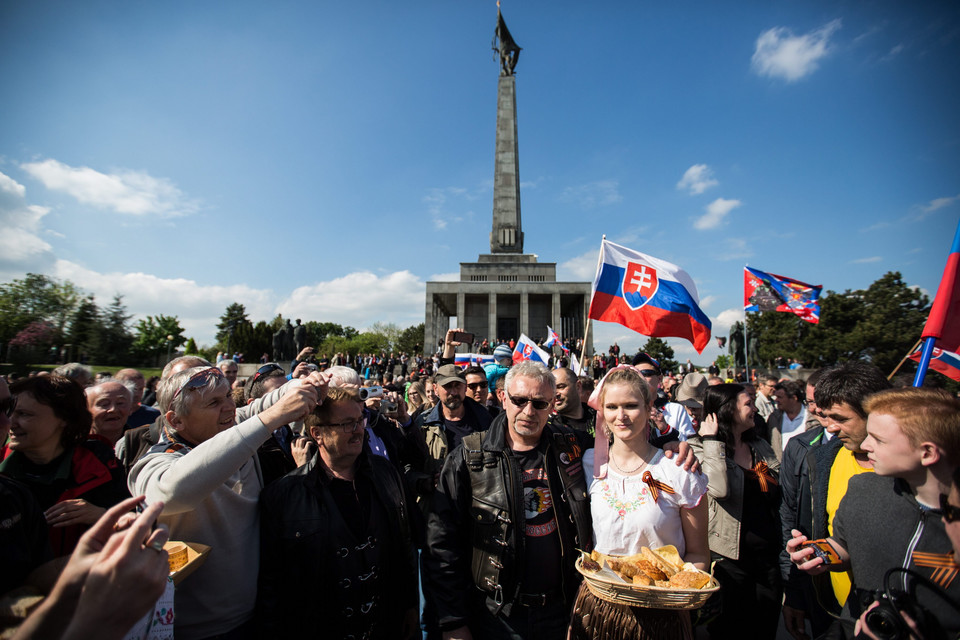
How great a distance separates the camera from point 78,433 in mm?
2348

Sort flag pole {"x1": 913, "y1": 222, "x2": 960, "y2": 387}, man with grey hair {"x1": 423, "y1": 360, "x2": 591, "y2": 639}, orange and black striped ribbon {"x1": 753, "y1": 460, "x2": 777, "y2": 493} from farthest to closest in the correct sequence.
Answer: flag pole {"x1": 913, "y1": 222, "x2": 960, "y2": 387} → orange and black striped ribbon {"x1": 753, "y1": 460, "x2": 777, "y2": 493} → man with grey hair {"x1": 423, "y1": 360, "x2": 591, "y2": 639}

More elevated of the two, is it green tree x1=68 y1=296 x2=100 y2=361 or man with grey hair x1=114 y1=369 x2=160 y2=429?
green tree x1=68 y1=296 x2=100 y2=361

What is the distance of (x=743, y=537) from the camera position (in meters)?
3.08

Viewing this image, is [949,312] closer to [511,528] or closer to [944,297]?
[944,297]

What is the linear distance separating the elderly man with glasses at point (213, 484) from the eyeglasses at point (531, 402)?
98 centimetres

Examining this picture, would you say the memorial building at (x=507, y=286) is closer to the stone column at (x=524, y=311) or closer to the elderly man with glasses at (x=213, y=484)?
the stone column at (x=524, y=311)

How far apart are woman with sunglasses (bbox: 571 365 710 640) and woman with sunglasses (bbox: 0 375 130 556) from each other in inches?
90.8

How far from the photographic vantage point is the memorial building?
33656mm

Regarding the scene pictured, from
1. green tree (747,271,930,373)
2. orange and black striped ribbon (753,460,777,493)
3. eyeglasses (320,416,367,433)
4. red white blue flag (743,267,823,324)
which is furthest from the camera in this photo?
green tree (747,271,930,373)

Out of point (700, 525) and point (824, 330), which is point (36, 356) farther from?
point (824, 330)

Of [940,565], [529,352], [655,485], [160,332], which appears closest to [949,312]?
[940,565]

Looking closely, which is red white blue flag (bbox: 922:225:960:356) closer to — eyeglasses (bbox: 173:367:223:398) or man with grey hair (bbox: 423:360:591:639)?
man with grey hair (bbox: 423:360:591:639)

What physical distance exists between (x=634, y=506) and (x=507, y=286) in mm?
32009

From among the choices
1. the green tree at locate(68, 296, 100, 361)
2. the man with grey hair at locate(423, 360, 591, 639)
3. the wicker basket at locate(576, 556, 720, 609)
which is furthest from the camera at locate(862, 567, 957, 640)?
the green tree at locate(68, 296, 100, 361)
